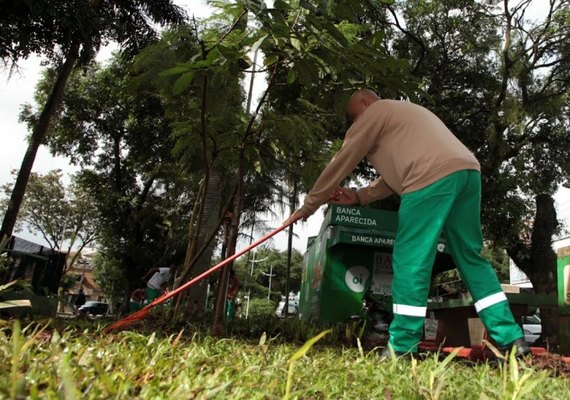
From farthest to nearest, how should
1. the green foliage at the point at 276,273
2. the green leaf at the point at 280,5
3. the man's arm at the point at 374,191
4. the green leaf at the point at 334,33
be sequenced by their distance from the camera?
the green foliage at the point at 276,273, the man's arm at the point at 374,191, the green leaf at the point at 334,33, the green leaf at the point at 280,5

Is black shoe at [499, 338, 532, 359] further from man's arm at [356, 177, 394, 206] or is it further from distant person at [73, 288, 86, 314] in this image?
distant person at [73, 288, 86, 314]

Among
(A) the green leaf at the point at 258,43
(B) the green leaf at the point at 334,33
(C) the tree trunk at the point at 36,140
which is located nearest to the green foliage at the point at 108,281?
(C) the tree trunk at the point at 36,140

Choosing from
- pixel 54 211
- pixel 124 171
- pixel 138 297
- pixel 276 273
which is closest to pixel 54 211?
pixel 54 211

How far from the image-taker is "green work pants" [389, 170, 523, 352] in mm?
2855

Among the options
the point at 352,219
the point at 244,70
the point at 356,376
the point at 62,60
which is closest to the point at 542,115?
the point at 352,219

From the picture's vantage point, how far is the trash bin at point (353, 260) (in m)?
7.80

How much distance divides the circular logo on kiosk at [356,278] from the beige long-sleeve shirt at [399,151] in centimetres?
476

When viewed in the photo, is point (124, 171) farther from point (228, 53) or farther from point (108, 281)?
point (228, 53)

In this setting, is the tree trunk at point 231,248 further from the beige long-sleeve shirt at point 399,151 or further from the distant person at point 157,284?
the distant person at point 157,284

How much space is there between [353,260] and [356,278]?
0.29 m

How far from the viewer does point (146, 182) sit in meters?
23.2

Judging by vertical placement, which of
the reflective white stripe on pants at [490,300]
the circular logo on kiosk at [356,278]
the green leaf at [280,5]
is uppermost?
the green leaf at [280,5]

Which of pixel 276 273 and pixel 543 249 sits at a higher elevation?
pixel 276 273

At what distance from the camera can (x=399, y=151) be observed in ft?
10.7
